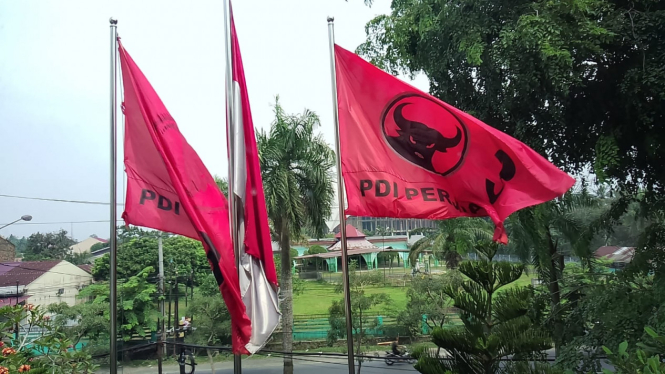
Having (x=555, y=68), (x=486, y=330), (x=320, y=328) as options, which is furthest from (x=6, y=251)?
(x=320, y=328)

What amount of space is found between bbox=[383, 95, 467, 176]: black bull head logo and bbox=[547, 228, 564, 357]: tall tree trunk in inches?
128

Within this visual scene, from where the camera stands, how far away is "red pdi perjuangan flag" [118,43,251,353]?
343 centimetres

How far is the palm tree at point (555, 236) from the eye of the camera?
6684 mm

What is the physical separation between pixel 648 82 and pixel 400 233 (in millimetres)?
11051

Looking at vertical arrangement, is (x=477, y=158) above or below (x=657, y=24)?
below

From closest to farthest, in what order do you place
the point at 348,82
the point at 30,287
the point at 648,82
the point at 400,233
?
the point at 348,82, the point at 648,82, the point at 30,287, the point at 400,233

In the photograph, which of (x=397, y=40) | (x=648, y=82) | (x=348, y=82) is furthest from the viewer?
(x=397, y=40)

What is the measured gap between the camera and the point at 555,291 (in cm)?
812

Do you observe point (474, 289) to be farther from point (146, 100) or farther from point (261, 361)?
point (261, 361)

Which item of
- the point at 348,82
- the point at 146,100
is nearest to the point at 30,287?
the point at 146,100

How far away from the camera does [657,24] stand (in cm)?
522

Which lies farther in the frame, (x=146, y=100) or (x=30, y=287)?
(x=30, y=287)

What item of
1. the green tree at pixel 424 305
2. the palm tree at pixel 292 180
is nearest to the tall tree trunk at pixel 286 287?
the palm tree at pixel 292 180

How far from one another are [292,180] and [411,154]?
6.95 meters
